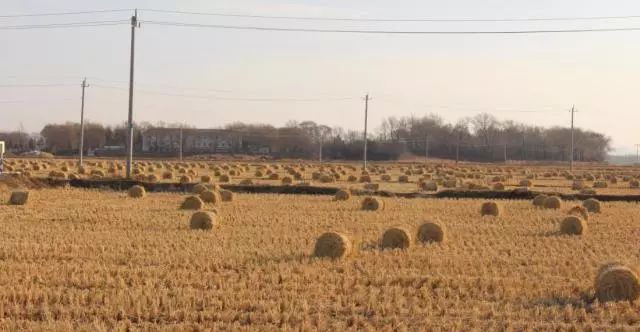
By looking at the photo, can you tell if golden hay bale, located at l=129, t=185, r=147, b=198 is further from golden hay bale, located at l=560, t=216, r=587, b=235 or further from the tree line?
the tree line

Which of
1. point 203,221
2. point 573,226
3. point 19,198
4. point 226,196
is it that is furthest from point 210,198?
point 573,226

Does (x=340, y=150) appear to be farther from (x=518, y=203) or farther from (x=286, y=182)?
(x=518, y=203)

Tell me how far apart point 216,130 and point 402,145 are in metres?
35.2

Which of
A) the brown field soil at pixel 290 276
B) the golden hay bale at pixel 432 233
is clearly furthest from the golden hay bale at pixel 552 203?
the golden hay bale at pixel 432 233

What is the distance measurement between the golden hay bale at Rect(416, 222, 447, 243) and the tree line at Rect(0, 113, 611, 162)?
9827 cm

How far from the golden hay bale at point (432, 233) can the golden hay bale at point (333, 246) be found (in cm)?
317

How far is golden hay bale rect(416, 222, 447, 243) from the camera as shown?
17031mm

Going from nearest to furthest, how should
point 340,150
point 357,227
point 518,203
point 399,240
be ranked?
point 399,240
point 357,227
point 518,203
point 340,150

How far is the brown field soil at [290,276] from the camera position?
977 cm

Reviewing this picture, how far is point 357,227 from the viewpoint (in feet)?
65.9

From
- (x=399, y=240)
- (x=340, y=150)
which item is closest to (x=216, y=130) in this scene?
(x=340, y=150)

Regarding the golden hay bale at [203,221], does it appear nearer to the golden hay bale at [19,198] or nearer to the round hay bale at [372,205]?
the round hay bale at [372,205]

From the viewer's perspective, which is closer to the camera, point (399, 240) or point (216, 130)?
point (399, 240)

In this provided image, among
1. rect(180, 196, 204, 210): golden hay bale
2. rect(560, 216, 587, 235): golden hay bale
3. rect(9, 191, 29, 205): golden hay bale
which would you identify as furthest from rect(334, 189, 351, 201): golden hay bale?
rect(560, 216, 587, 235): golden hay bale
